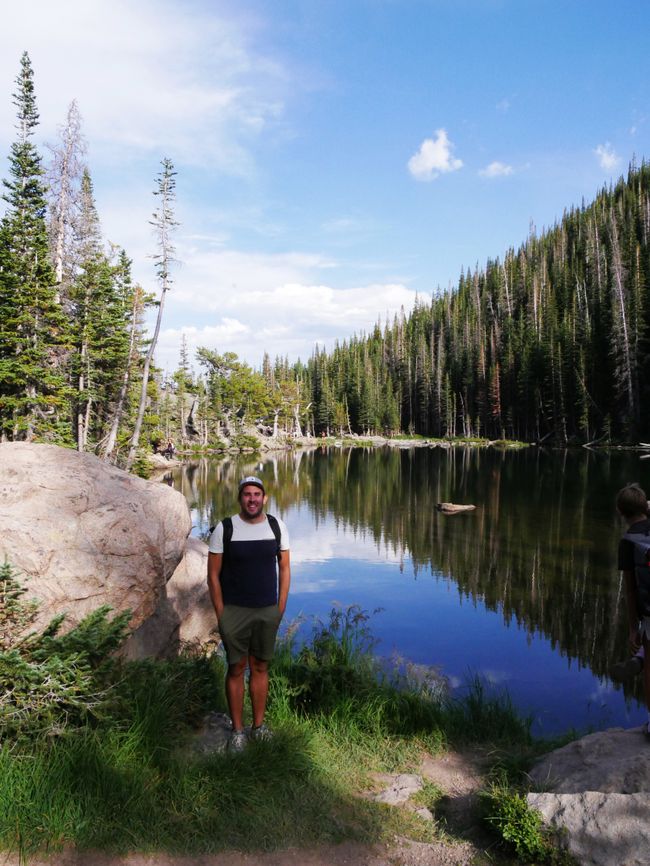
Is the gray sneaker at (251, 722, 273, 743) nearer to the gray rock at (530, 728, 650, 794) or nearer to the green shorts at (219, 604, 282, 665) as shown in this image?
the green shorts at (219, 604, 282, 665)

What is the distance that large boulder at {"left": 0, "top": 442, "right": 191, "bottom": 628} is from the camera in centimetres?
447

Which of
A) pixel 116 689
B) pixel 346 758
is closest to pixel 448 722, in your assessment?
pixel 346 758

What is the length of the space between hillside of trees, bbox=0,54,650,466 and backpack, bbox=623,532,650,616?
19200 mm

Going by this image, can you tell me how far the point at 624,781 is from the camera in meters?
3.84

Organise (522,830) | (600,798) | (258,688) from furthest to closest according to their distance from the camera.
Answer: (258,688)
(522,830)
(600,798)

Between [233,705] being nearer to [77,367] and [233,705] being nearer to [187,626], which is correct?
[187,626]

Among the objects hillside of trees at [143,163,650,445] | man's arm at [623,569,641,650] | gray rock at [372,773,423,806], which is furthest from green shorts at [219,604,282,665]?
hillside of trees at [143,163,650,445]

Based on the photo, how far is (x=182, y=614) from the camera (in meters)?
7.75

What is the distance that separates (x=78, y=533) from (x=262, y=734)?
223 cm

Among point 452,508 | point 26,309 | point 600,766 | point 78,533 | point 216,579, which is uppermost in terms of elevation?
point 26,309

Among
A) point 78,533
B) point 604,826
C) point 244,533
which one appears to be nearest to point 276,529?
point 244,533

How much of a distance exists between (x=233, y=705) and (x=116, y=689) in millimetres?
931

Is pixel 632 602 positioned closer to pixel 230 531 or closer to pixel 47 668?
pixel 230 531

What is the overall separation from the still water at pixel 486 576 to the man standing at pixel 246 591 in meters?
4.82
